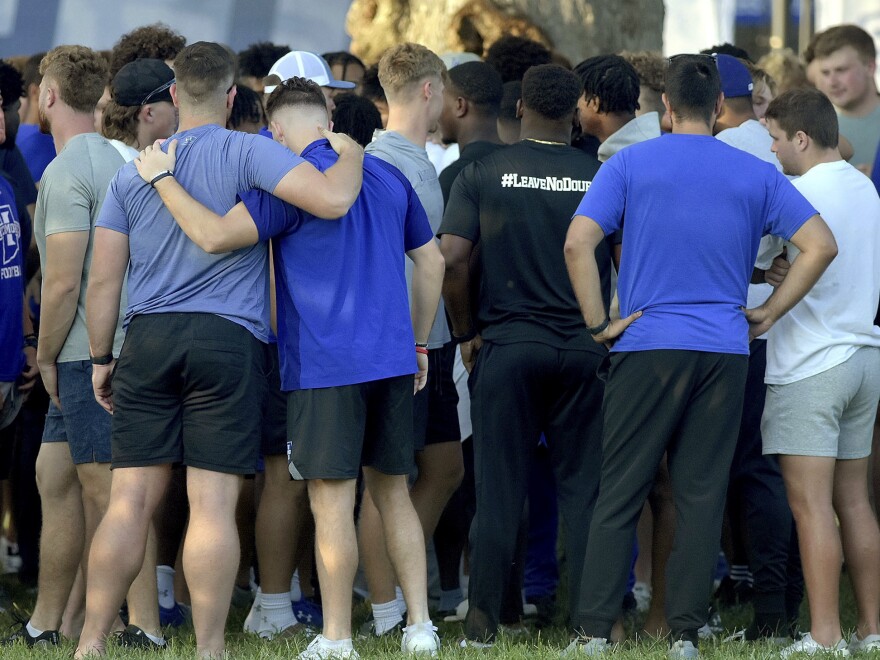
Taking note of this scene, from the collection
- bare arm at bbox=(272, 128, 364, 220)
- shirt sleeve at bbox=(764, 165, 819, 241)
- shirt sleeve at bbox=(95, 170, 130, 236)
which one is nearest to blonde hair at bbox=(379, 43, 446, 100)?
bare arm at bbox=(272, 128, 364, 220)

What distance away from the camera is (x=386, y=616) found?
5227 mm

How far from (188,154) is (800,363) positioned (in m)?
2.45

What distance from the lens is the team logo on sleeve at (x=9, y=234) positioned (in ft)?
17.2

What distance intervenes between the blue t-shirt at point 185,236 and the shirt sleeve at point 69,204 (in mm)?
373

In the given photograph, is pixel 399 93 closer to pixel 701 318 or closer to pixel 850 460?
pixel 701 318

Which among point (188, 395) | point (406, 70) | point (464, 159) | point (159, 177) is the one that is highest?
point (406, 70)

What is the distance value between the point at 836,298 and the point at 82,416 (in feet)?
9.74

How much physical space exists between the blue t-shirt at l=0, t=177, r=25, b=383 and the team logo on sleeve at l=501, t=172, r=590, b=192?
206 centimetres

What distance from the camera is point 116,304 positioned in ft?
15.0

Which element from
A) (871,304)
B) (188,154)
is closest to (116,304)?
(188,154)

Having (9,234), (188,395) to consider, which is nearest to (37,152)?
(9,234)

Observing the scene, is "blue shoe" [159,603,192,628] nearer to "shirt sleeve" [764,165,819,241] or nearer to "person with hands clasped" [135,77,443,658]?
"person with hands clasped" [135,77,443,658]

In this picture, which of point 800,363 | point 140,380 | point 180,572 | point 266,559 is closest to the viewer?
point 140,380

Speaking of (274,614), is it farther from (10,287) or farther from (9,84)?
(9,84)
